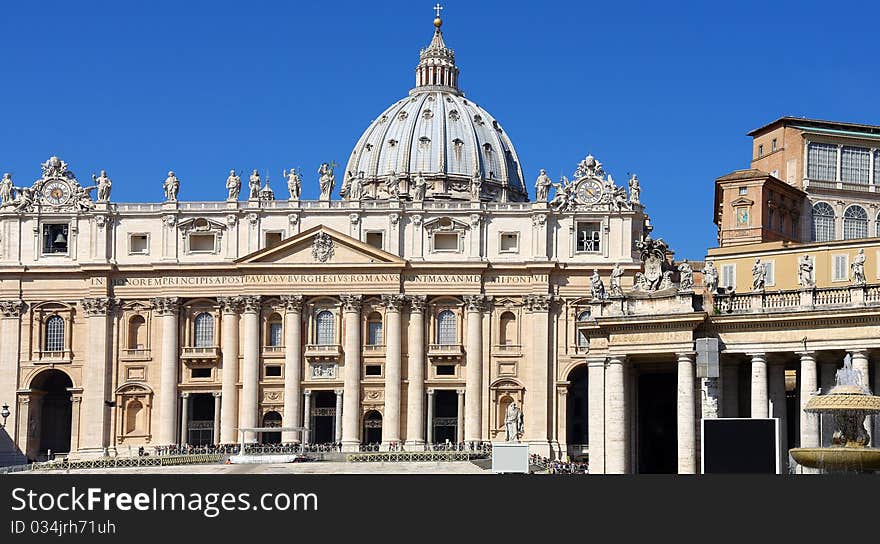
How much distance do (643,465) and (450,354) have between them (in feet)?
204

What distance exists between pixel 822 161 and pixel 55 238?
6454cm

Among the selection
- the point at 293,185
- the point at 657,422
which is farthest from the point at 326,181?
the point at 657,422

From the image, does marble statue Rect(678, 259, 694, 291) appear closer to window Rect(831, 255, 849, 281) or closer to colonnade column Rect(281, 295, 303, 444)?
window Rect(831, 255, 849, 281)

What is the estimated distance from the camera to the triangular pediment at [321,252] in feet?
435

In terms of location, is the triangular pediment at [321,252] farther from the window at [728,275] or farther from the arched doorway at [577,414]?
the window at [728,275]

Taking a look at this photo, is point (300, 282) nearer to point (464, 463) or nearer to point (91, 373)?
point (91, 373)

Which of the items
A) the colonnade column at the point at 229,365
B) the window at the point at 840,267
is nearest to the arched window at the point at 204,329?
the colonnade column at the point at 229,365

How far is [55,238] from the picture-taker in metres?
138

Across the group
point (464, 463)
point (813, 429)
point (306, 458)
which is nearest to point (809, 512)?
point (813, 429)

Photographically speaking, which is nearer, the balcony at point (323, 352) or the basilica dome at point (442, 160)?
the balcony at point (323, 352)

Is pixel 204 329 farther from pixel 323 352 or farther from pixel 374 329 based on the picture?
pixel 374 329

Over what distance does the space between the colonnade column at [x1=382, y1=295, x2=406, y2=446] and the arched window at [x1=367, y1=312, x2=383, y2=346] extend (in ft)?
3.92

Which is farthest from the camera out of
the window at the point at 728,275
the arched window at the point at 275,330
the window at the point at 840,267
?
the arched window at the point at 275,330

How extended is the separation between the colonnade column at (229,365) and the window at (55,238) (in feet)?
48.0
